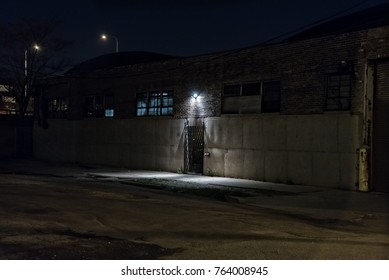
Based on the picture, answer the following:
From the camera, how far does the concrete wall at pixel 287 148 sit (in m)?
18.0

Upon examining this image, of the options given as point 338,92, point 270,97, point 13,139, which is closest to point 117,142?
point 270,97

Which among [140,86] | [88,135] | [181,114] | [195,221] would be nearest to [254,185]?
[181,114]

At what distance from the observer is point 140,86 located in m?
27.5

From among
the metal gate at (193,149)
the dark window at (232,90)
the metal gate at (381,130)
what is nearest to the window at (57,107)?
the metal gate at (193,149)

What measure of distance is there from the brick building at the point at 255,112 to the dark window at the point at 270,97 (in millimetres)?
40

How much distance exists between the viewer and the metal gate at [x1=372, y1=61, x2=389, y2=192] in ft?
56.0

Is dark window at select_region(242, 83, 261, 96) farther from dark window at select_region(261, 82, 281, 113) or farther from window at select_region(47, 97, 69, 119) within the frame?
window at select_region(47, 97, 69, 119)

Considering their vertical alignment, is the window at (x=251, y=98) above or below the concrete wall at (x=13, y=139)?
above

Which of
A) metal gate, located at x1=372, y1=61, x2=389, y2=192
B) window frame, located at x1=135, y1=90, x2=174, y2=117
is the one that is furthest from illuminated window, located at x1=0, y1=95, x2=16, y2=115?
metal gate, located at x1=372, y1=61, x2=389, y2=192

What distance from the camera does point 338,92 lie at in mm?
18406

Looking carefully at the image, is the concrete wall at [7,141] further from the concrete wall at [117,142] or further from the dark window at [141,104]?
the dark window at [141,104]

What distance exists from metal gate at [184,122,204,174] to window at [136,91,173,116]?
1.84 meters

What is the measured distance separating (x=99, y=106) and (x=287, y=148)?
45.6 ft

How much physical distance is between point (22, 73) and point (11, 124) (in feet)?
12.7
